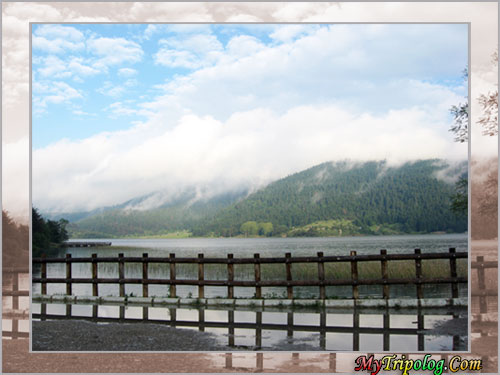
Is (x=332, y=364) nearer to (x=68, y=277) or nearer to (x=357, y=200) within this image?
(x=68, y=277)

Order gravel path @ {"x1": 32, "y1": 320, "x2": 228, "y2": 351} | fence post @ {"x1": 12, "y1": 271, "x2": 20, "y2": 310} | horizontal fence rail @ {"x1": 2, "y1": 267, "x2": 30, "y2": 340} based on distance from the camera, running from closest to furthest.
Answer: gravel path @ {"x1": 32, "y1": 320, "x2": 228, "y2": 351}, horizontal fence rail @ {"x1": 2, "y1": 267, "x2": 30, "y2": 340}, fence post @ {"x1": 12, "y1": 271, "x2": 20, "y2": 310}

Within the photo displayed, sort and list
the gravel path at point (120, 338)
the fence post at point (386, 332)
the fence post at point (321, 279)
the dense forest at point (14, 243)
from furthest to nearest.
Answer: the fence post at point (321, 279), the dense forest at point (14, 243), the gravel path at point (120, 338), the fence post at point (386, 332)

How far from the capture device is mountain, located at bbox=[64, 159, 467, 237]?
41.7 metres

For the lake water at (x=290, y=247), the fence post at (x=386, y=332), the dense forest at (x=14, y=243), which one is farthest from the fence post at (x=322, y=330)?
the lake water at (x=290, y=247)

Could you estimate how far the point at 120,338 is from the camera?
694 cm

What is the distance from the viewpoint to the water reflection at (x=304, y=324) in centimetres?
645

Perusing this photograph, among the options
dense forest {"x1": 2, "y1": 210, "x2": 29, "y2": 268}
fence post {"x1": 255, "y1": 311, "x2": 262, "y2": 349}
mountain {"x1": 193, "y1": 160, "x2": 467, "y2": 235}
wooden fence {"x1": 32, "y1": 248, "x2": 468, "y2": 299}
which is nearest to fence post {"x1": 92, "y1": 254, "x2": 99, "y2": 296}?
wooden fence {"x1": 32, "y1": 248, "x2": 468, "y2": 299}

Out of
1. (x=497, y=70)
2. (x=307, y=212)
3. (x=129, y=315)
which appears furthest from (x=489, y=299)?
(x=307, y=212)

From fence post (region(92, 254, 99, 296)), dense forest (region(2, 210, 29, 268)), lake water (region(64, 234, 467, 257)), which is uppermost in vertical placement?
dense forest (region(2, 210, 29, 268))

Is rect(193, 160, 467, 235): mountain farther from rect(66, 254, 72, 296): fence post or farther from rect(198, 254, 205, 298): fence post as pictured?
rect(198, 254, 205, 298): fence post

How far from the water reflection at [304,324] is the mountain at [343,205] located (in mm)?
24317

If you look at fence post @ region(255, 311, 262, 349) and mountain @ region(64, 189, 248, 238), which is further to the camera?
mountain @ region(64, 189, 248, 238)

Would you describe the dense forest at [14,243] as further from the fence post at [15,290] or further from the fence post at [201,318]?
the fence post at [201,318]

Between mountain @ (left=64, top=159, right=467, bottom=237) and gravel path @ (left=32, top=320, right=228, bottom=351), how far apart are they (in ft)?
83.2
